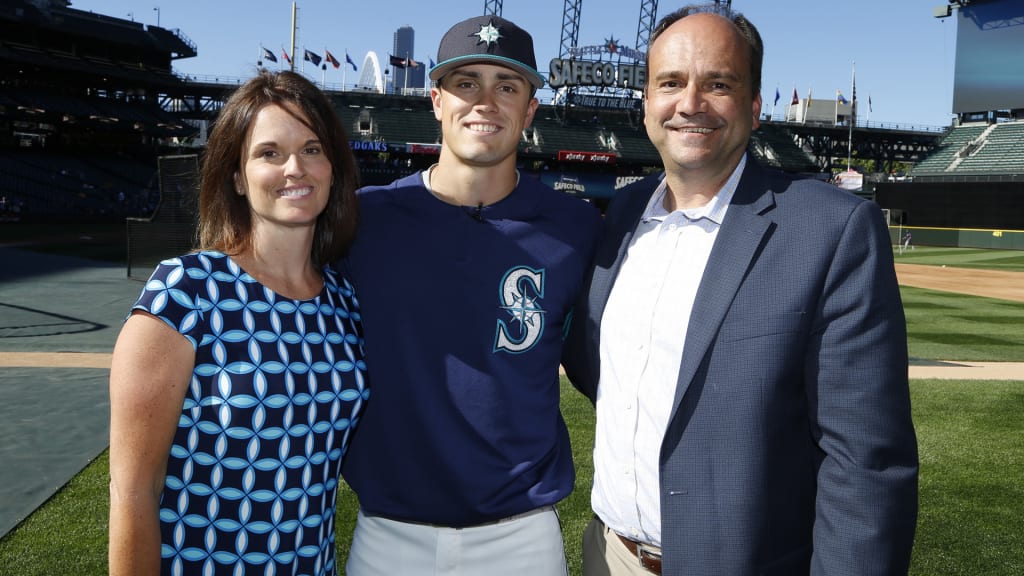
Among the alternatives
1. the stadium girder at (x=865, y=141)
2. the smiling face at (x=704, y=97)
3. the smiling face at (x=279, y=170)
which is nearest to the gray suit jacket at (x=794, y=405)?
the smiling face at (x=704, y=97)

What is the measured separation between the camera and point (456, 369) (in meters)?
2.78

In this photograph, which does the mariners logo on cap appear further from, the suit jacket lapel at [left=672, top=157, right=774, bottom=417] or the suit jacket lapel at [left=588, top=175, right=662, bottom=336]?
the suit jacket lapel at [left=672, top=157, right=774, bottom=417]

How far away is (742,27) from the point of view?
9.14ft

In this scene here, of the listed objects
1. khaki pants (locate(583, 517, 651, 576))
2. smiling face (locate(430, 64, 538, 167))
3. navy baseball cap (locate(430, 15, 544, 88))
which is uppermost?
navy baseball cap (locate(430, 15, 544, 88))

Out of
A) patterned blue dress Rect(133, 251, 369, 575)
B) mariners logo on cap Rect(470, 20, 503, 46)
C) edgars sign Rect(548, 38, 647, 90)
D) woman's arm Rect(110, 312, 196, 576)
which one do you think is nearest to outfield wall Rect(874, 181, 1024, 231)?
edgars sign Rect(548, 38, 647, 90)

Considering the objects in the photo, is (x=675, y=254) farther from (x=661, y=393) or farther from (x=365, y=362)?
(x=365, y=362)

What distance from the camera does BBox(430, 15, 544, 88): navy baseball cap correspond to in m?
3.01

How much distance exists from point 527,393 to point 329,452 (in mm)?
752

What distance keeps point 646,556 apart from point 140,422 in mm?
1708

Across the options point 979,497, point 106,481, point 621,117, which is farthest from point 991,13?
point 106,481

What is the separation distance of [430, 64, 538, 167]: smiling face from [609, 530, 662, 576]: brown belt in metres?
1.56

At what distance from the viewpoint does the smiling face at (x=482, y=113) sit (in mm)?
3006

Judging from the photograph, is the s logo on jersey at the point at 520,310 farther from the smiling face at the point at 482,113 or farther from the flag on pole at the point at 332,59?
the flag on pole at the point at 332,59

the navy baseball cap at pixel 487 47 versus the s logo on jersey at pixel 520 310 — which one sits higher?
the navy baseball cap at pixel 487 47
